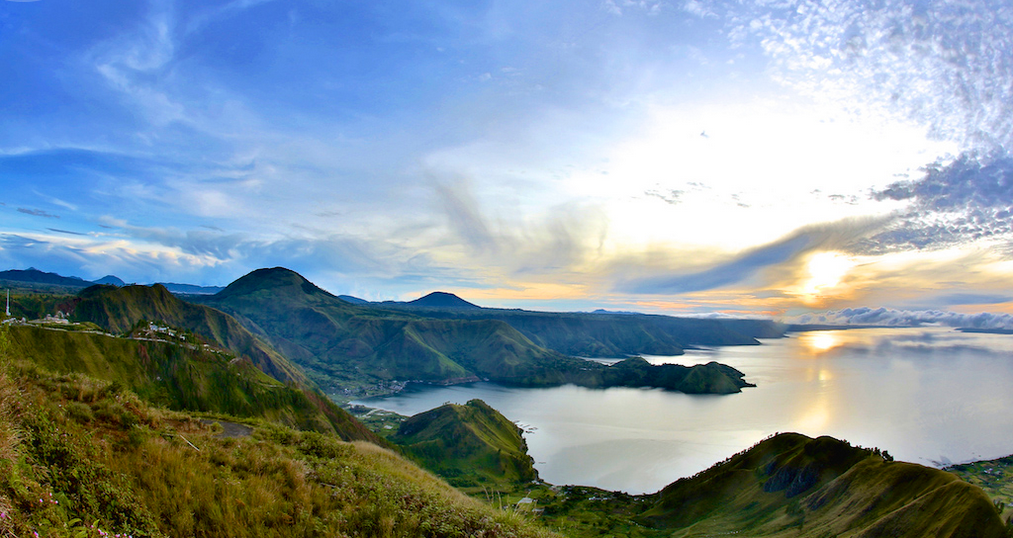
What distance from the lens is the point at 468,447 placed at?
260 feet

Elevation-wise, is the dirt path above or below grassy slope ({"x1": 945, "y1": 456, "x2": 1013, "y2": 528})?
above

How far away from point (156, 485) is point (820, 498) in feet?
161

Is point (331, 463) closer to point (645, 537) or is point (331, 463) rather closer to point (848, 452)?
point (645, 537)

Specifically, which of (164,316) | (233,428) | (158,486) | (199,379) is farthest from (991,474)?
(164,316)

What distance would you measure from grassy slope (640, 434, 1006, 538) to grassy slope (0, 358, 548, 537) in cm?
3513

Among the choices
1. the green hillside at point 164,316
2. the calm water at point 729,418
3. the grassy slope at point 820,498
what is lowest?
the calm water at point 729,418

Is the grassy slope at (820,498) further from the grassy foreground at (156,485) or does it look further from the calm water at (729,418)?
the grassy foreground at (156,485)

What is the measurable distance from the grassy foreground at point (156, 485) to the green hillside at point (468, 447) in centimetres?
6239

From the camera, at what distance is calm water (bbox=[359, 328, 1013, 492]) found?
83750 millimetres

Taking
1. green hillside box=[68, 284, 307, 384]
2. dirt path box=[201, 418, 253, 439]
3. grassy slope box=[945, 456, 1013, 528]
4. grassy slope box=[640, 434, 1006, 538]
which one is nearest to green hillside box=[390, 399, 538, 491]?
grassy slope box=[640, 434, 1006, 538]

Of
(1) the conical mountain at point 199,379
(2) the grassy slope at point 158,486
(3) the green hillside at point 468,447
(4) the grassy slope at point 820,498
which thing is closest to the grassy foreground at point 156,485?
(2) the grassy slope at point 158,486

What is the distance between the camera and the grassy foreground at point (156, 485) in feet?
16.3

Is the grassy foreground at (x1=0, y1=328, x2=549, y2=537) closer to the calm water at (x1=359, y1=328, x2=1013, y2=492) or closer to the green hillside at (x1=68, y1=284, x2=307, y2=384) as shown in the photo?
the calm water at (x1=359, y1=328, x2=1013, y2=492)

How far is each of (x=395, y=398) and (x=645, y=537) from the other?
109 meters
